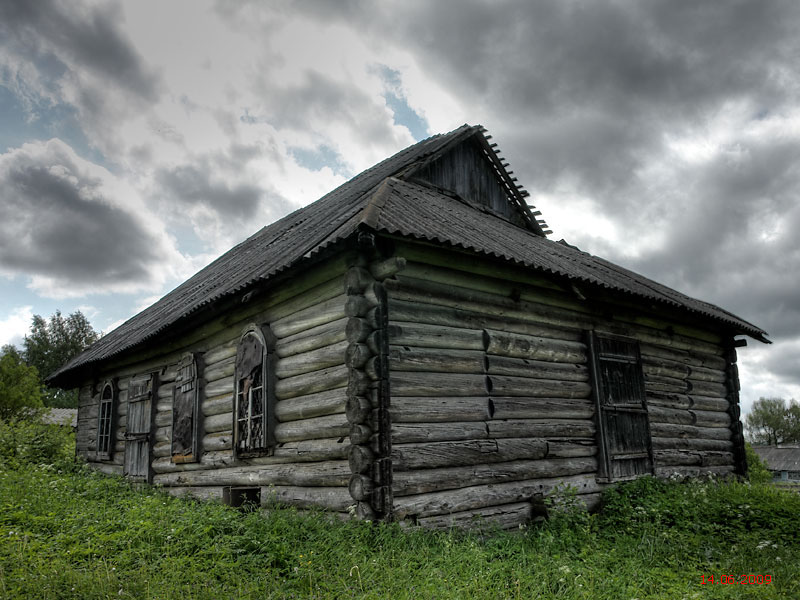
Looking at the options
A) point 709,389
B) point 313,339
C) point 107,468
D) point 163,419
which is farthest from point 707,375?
point 107,468

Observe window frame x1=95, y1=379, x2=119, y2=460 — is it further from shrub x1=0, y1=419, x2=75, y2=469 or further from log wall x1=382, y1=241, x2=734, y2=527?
log wall x1=382, y1=241, x2=734, y2=527

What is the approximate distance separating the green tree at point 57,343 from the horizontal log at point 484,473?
4862 cm

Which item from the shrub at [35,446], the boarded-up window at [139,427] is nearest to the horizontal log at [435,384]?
the boarded-up window at [139,427]

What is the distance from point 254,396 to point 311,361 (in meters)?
1.36

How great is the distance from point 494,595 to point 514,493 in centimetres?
261

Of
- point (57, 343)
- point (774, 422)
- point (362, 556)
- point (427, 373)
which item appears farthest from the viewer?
point (774, 422)

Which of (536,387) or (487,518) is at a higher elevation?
(536,387)

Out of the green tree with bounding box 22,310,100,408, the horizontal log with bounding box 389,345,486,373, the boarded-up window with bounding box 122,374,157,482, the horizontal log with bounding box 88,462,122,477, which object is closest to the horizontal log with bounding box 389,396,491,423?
the horizontal log with bounding box 389,345,486,373

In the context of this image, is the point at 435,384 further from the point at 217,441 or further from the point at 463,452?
→ the point at 217,441

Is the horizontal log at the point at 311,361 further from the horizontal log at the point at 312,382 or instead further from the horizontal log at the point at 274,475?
the horizontal log at the point at 274,475

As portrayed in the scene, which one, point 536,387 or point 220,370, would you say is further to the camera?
point 220,370

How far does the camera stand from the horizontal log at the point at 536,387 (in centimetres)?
706

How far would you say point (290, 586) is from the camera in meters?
4.45

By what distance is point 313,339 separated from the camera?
675 cm
